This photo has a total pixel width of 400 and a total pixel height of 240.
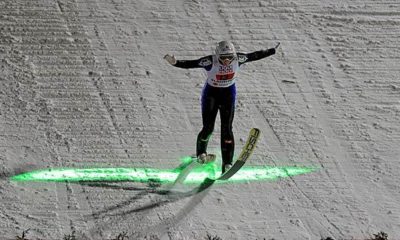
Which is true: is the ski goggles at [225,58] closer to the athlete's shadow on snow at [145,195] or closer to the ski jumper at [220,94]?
the ski jumper at [220,94]

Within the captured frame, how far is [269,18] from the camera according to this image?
511 inches

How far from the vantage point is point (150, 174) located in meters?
10.1

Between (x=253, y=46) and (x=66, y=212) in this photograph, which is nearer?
(x=66, y=212)

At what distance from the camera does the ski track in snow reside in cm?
955

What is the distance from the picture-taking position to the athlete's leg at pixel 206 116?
980 centimetres

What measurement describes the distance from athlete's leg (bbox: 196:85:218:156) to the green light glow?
0.38m

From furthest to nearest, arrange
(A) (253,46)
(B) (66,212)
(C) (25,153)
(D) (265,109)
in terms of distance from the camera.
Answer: (A) (253,46), (D) (265,109), (C) (25,153), (B) (66,212)

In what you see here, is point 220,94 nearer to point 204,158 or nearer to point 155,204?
point 204,158

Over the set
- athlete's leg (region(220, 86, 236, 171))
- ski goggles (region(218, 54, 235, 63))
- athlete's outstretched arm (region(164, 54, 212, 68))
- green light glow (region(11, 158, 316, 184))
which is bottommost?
green light glow (region(11, 158, 316, 184))

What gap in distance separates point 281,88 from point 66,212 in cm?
408

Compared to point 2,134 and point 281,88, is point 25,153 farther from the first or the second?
point 281,88

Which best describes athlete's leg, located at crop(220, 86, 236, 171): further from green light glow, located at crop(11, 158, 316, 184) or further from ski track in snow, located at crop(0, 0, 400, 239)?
ski track in snow, located at crop(0, 0, 400, 239)

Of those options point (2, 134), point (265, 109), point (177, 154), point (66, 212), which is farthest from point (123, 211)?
point (265, 109)

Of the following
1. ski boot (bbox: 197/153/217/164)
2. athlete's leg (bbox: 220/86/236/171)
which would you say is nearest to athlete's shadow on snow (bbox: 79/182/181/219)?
ski boot (bbox: 197/153/217/164)
